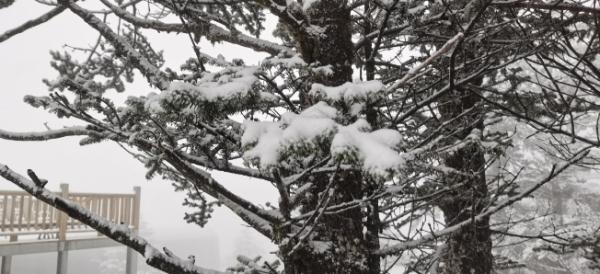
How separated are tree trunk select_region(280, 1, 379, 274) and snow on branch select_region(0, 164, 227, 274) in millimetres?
533

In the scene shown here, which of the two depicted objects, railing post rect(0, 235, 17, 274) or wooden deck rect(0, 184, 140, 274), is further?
railing post rect(0, 235, 17, 274)

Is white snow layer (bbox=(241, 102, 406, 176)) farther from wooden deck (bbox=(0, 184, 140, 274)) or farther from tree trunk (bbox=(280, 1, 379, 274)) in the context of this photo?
wooden deck (bbox=(0, 184, 140, 274))

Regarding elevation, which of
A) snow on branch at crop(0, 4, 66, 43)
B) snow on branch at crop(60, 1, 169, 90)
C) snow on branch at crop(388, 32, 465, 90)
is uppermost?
snow on branch at crop(0, 4, 66, 43)

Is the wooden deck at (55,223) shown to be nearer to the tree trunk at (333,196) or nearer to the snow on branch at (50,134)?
the snow on branch at (50,134)

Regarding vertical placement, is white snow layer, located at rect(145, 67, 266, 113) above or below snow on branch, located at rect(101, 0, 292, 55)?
below

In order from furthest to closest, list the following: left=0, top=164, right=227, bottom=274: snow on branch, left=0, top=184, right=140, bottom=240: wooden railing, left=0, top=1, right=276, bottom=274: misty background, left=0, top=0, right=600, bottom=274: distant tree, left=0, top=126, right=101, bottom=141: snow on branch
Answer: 1. left=0, top=1, right=276, bottom=274: misty background
2. left=0, top=184, right=140, bottom=240: wooden railing
3. left=0, top=126, right=101, bottom=141: snow on branch
4. left=0, top=164, right=227, bottom=274: snow on branch
5. left=0, top=0, right=600, bottom=274: distant tree

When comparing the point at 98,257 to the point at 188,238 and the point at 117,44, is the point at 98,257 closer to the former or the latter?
the point at 188,238

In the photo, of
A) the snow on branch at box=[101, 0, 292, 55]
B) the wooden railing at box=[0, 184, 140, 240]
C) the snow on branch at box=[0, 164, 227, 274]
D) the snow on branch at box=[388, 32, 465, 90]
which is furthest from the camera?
the wooden railing at box=[0, 184, 140, 240]

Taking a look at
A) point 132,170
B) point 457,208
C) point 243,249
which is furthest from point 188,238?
point 457,208

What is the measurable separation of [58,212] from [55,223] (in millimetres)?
376

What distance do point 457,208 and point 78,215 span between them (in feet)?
14.4

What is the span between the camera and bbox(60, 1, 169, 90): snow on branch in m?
2.51

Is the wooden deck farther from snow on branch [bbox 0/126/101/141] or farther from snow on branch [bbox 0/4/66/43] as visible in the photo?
snow on branch [bbox 0/126/101/141]

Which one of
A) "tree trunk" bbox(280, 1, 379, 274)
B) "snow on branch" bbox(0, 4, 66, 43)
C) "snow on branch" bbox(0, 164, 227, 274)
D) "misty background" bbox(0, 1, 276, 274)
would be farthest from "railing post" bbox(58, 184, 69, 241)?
"misty background" bbox(0, 1, 276, 274)
